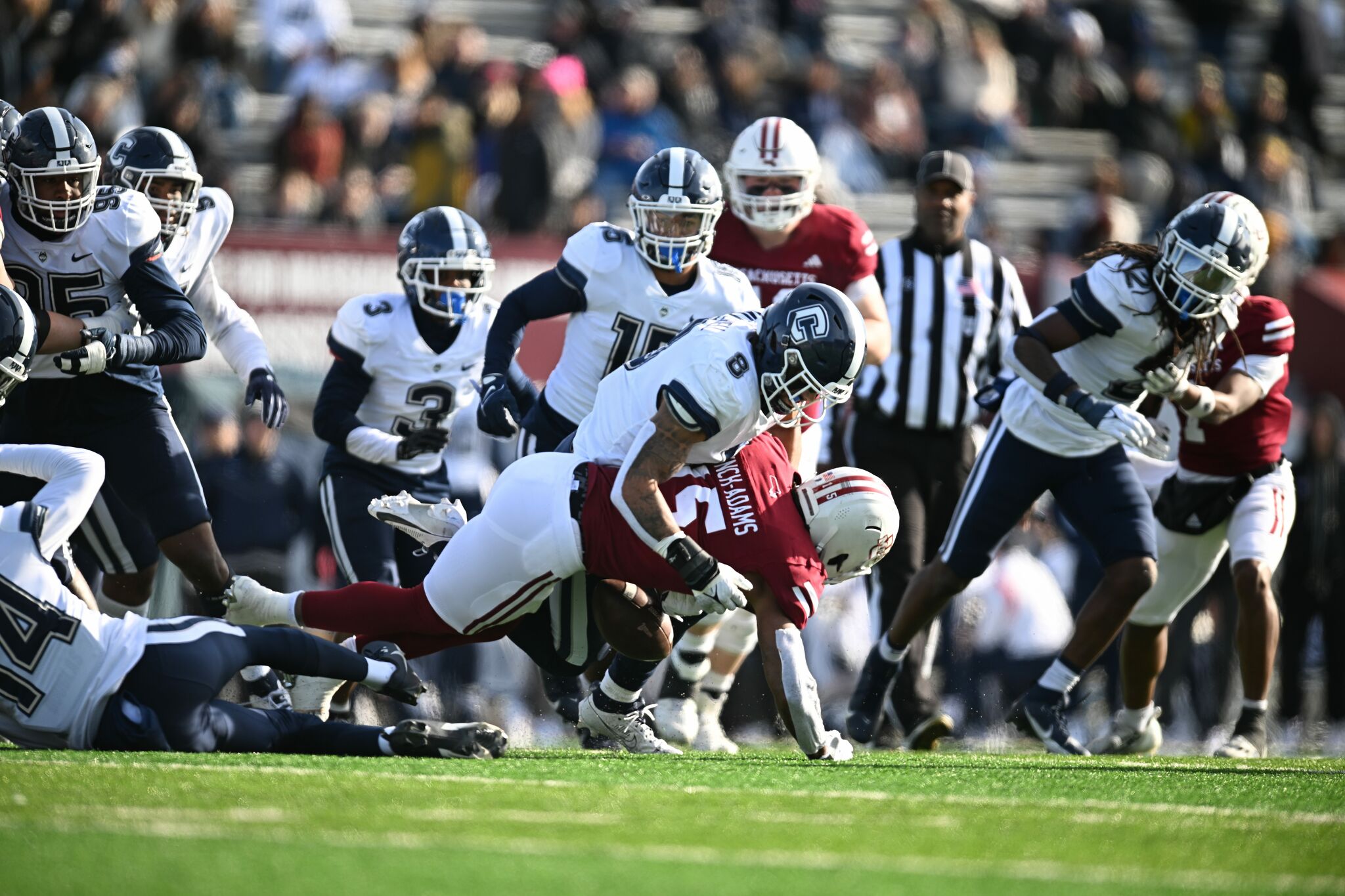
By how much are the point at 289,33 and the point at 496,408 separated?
7.26m

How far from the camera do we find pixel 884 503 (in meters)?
5.33

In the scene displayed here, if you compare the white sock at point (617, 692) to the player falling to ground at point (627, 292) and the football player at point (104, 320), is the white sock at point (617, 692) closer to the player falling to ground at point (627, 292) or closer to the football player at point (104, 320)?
the player falling to ground at point (627, 292)

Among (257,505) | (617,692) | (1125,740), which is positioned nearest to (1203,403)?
(1125,740)

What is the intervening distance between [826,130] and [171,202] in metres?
7.23


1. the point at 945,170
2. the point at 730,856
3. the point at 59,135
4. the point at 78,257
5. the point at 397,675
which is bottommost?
the point at 397,675

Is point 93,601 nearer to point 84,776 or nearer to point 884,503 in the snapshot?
point 84,776

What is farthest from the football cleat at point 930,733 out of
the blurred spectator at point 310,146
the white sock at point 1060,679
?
the blurred spectator at point 310,146

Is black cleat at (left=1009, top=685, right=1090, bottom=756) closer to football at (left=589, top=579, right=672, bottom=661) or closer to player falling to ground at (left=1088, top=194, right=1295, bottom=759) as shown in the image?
player falling to ground at (left=1088, top=194, right=1295, bottom=759)

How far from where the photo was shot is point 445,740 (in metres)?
4.96

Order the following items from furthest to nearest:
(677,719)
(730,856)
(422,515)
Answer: (677,719) < (422,515) < (730,856)

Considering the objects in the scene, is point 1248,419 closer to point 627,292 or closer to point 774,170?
point 774,170

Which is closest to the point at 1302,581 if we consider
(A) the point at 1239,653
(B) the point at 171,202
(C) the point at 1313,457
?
(C) the point at 1313,457

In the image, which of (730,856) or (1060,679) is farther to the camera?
(1060,679)

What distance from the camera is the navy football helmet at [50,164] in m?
5.61
